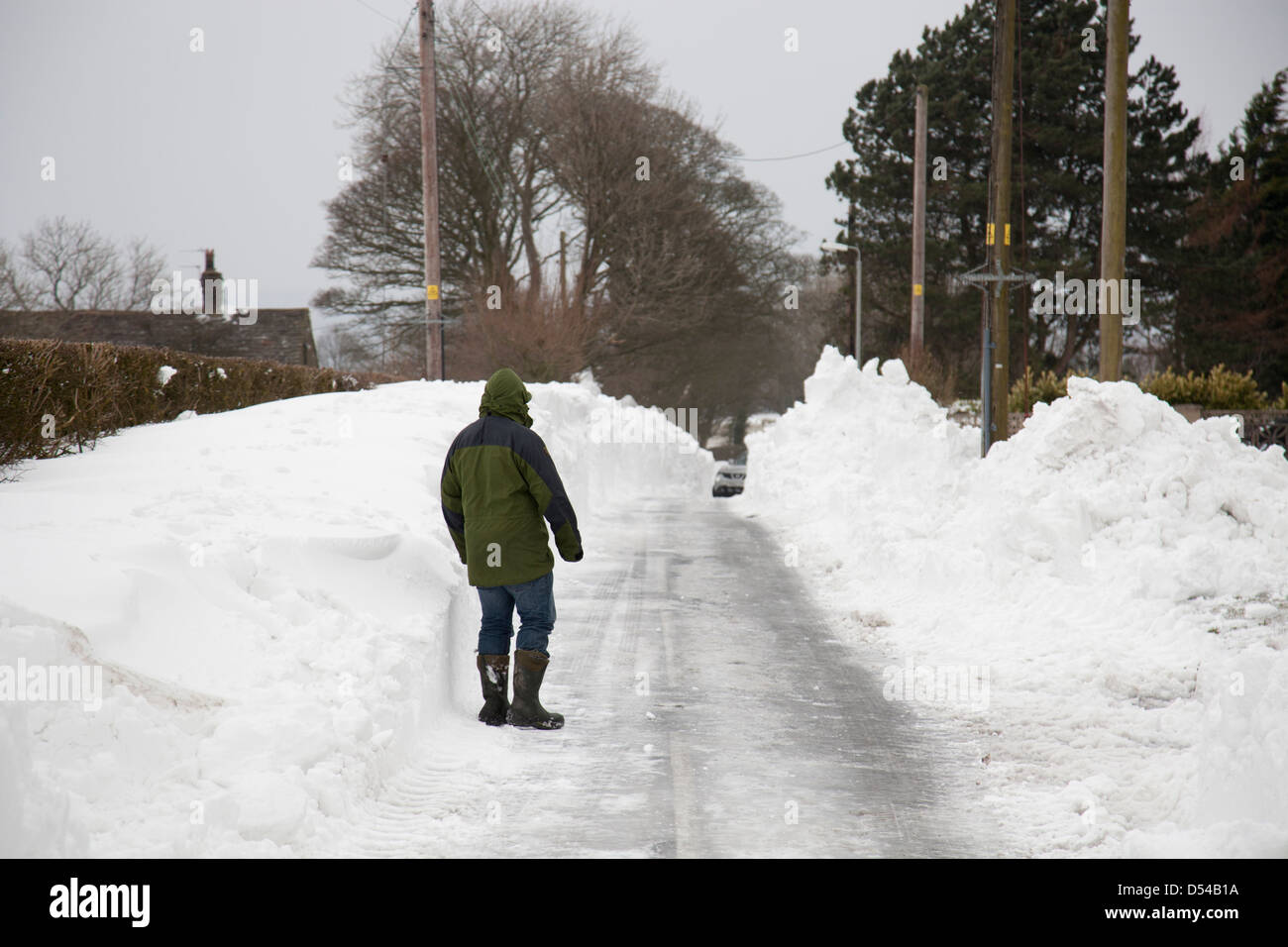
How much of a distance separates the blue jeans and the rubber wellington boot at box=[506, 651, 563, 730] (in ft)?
0.18

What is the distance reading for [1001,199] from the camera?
16.7m

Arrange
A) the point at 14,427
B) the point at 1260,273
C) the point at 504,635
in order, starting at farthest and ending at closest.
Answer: the point at 1260,273 < the point at 14,427 < the point at 504,635

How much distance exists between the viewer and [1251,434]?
1831 cm

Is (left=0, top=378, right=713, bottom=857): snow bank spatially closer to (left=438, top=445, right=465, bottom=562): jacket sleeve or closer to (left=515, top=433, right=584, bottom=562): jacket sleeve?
(left=438, top=445, right=465, bottom=562): jacket sleeve

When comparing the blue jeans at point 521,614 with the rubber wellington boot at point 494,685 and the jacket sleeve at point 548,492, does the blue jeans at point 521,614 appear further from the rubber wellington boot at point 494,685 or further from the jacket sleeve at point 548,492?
the jacket sleeve at point 548,492

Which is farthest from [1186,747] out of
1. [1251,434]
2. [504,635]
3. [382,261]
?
[382,261]

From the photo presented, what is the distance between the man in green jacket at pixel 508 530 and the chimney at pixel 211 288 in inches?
1302

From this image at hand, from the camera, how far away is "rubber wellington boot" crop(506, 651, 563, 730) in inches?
240

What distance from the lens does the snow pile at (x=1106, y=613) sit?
4445 millimetres

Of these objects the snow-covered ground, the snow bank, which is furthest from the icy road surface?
the snow bank

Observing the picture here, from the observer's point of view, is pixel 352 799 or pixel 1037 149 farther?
pixel 1037 149

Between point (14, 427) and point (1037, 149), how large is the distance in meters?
36.5

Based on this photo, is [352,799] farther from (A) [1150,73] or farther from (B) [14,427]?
(A) [1150,73]

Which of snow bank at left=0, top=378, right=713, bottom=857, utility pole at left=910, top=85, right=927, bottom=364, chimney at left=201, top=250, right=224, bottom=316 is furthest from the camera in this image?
chimney at left=201, top=250, right=224, bottom=316
